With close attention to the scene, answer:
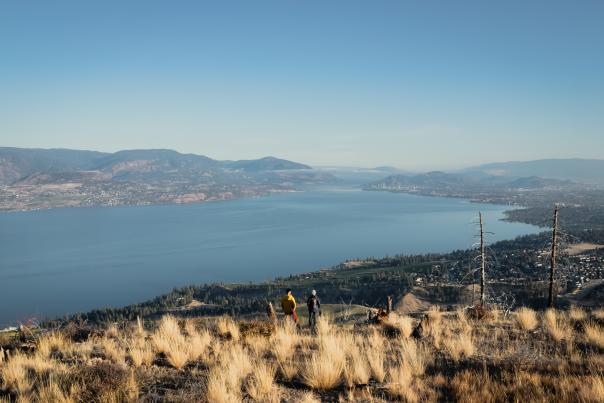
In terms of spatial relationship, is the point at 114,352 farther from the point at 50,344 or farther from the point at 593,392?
the point at 593,392

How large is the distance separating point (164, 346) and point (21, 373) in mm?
3037

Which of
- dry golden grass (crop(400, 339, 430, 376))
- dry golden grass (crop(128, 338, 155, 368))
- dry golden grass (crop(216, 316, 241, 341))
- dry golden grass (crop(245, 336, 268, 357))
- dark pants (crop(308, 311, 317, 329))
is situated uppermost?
dry golden grass (crop(400, 339, 430, 376))

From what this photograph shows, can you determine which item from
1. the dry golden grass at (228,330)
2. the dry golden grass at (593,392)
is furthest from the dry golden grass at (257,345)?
the dry golden grass at (593,392)

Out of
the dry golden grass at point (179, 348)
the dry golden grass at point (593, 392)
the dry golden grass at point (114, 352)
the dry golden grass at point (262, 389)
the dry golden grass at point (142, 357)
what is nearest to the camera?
the dry golden grass at point (593, 392)

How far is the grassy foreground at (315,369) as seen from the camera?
6.98 metres

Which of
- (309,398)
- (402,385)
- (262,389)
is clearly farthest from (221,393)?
(402,385)

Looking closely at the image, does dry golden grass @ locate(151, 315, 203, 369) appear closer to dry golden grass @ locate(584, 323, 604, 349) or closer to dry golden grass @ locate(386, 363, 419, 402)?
dry golden grass @ locate(386, 363, 419, 402)

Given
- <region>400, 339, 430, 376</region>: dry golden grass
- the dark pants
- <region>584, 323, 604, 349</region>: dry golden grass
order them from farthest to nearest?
the dark pants, <region>584, 323, 604, 349</region>: dry golden grass, <region>400, 339, 430, 376</region>: dry golden grass

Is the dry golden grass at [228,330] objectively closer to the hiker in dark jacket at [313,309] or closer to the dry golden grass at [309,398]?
the hiker in dark jacket at [313,309]

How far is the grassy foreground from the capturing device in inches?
275

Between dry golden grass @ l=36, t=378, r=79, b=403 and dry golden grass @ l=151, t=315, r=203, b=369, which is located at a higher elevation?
dry golden grass @ l=36, t=378, r=79, b=403

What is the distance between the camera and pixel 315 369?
786cm

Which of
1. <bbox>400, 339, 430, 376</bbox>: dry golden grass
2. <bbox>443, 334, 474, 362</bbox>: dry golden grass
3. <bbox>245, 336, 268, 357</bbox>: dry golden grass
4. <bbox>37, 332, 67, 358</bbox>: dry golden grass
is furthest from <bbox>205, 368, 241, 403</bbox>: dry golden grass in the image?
<bbox>37, 332, 67, 358</bbox>: dry golden grass

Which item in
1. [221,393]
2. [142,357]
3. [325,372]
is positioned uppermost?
[221,393]
